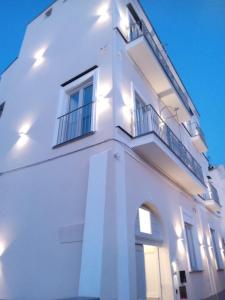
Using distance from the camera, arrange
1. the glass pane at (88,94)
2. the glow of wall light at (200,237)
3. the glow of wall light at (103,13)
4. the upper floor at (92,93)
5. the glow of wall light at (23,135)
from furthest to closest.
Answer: the glow of wall light at (200,237)
the glow of wall light at (103,13)
the glow of wall light at (23,135)
the glass pane at (88,94)
the upper floor at (92,93)

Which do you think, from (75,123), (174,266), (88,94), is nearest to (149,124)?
(88,94)

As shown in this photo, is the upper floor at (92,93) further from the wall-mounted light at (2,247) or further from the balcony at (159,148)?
the wall-mounted light at (2,247)

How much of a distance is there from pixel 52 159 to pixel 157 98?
494cm

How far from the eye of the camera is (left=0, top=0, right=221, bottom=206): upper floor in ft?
18.4

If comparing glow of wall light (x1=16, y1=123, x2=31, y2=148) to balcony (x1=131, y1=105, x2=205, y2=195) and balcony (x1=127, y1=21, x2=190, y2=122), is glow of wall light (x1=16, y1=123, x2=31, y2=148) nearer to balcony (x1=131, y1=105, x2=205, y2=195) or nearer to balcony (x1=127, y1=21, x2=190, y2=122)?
balcony (x1=131, y1=105, x2=205, y2=195)

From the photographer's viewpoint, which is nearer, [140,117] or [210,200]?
[140,117]

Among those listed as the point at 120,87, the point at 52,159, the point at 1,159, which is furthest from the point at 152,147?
the point at 1,159

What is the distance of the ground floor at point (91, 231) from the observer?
3.81 meters

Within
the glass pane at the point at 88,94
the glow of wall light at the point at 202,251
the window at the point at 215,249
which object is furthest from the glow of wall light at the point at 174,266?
the window at the point at 215,249

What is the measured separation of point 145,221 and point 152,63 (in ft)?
16.8

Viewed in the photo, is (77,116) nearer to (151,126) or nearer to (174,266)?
(151,126)

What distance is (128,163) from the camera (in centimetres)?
509

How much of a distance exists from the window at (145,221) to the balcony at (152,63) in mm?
4775

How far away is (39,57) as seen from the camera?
8898 mm
